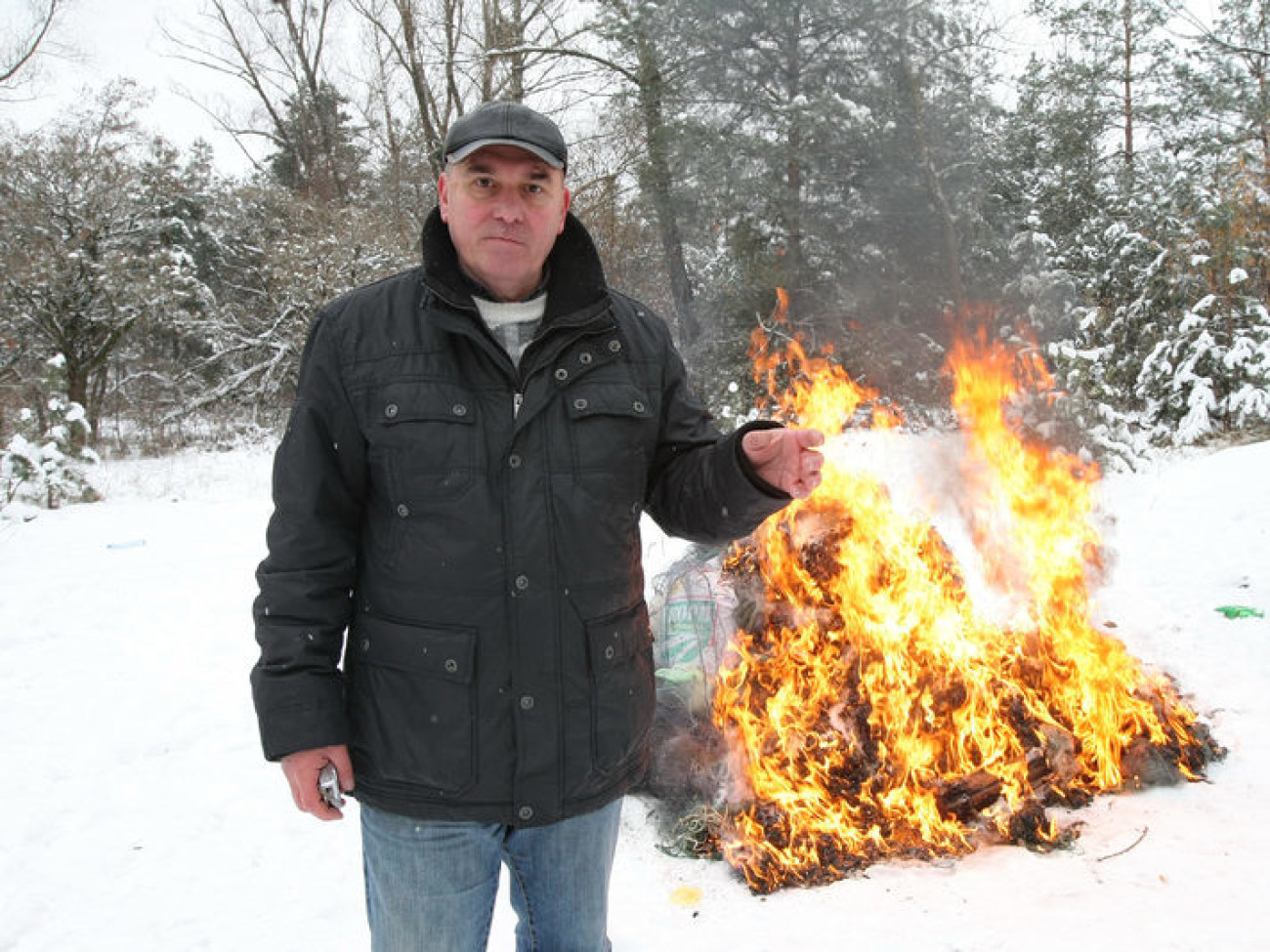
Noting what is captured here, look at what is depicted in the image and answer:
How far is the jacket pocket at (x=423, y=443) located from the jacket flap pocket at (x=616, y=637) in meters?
0.40

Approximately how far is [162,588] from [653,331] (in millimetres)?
5869

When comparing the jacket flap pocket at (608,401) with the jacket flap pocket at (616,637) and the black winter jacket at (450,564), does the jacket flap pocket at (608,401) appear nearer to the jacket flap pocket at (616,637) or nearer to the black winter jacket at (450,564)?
the black winter jacket at (450,564)

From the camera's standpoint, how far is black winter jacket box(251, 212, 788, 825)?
62.6 inches

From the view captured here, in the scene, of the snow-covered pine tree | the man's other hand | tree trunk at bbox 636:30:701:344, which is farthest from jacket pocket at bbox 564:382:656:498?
tree trunk at bbox 636:30:701:344

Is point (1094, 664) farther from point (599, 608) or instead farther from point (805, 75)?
point (805, 75)

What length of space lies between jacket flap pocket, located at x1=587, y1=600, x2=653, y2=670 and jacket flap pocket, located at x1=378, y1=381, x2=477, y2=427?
0.50 meters

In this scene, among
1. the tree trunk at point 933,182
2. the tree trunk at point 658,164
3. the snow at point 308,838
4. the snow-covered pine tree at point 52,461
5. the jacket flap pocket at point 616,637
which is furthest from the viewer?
the tree trunk at point 658,164

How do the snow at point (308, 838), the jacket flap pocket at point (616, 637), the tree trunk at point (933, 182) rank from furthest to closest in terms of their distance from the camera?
1. the tree trunk at point (933, 182)
2. the snow at point (308, 838)
3. the jacket flap pocket at point (616, 637)

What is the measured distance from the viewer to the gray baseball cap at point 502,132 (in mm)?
1627

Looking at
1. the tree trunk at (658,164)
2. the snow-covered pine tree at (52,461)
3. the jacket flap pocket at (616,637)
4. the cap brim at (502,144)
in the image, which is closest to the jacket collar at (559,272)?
the cap brim at (502,144)

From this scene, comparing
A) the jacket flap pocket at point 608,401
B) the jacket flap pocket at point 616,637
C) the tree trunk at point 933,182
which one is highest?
the tree trunk at point 933,182

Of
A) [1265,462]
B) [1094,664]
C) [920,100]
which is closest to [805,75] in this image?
[920,100]

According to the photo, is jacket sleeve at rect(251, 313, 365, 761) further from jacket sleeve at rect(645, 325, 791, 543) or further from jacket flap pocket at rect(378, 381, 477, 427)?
jacket sleeve at rect(645, 325, 791, 543)

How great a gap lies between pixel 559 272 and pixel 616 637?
80cm
